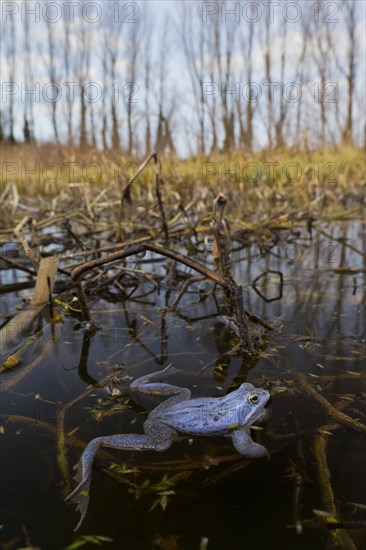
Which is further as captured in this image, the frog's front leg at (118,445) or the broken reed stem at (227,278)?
the broken reed stem at (227,278)

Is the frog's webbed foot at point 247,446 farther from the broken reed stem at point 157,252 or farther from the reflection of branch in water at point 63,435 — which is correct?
the broken reed stem at point 157,252

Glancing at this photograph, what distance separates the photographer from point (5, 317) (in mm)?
Answer: 3465

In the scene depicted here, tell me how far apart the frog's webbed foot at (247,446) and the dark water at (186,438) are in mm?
31

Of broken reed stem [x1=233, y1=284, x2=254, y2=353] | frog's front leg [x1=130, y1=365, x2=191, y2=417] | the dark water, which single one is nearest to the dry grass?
the dark water

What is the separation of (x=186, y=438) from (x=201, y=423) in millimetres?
93

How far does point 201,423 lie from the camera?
6.14 feet

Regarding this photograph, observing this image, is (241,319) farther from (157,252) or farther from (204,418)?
(204,418)

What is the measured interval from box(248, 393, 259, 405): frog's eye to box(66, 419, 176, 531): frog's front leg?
0.35 metres

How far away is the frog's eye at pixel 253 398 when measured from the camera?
6.07 feet

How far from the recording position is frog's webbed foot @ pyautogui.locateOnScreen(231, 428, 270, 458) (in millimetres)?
1744

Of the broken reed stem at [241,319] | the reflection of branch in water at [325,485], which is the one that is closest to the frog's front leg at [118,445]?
the reflection of branch in water at [325,485]

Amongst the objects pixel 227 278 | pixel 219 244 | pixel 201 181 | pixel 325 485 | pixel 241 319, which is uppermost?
pixel 201 181

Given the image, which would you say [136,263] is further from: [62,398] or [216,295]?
[62,398]

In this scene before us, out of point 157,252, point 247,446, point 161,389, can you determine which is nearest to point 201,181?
point 157,252
